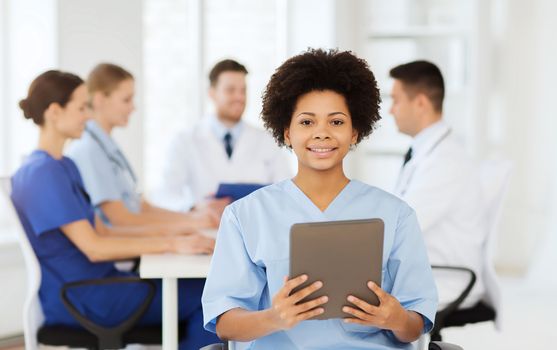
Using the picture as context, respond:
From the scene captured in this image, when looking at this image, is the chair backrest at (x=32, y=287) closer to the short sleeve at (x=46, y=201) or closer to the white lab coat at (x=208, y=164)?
the short sleeve at (x=46, y=201)

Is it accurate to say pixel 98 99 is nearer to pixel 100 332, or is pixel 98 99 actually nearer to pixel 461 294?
pixel 100 332

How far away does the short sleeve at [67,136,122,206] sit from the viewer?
3295mm

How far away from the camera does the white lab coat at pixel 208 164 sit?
458 centimetres

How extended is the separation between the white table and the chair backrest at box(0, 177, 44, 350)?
34cm

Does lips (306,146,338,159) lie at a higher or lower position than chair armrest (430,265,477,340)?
higher

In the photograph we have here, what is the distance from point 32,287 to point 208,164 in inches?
77.9

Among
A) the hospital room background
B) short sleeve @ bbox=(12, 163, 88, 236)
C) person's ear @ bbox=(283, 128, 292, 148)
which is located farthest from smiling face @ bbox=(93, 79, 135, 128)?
person's ear @ bbox=(283, 128, 292, 148)

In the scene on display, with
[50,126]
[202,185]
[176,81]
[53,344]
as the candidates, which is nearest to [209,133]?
[202,185]

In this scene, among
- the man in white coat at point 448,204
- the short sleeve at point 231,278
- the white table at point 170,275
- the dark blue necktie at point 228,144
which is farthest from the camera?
the dark blue necktie at point 228,144

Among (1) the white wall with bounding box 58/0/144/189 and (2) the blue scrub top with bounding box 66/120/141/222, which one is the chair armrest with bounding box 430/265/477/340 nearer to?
(2) the blue scrub top with bounding box 66/120/141/222

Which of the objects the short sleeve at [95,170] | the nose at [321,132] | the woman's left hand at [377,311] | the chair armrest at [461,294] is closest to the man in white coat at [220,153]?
the short sleeve at [95,170]

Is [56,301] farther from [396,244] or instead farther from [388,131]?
[388,131]

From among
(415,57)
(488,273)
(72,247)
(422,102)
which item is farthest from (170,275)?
(415,57)

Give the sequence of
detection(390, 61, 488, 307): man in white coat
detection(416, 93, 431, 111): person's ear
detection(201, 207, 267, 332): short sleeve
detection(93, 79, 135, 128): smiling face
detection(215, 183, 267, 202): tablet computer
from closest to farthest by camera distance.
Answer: detection(201, 207, 267, 332): short sleeve → detection(390, 61, 488, 307): man in white coat → detection(416, 93, 431, 111): person's ear → detection(215, 183, 267, 202): tablet computer → detection(93, 79, 135, 128): smiling face
